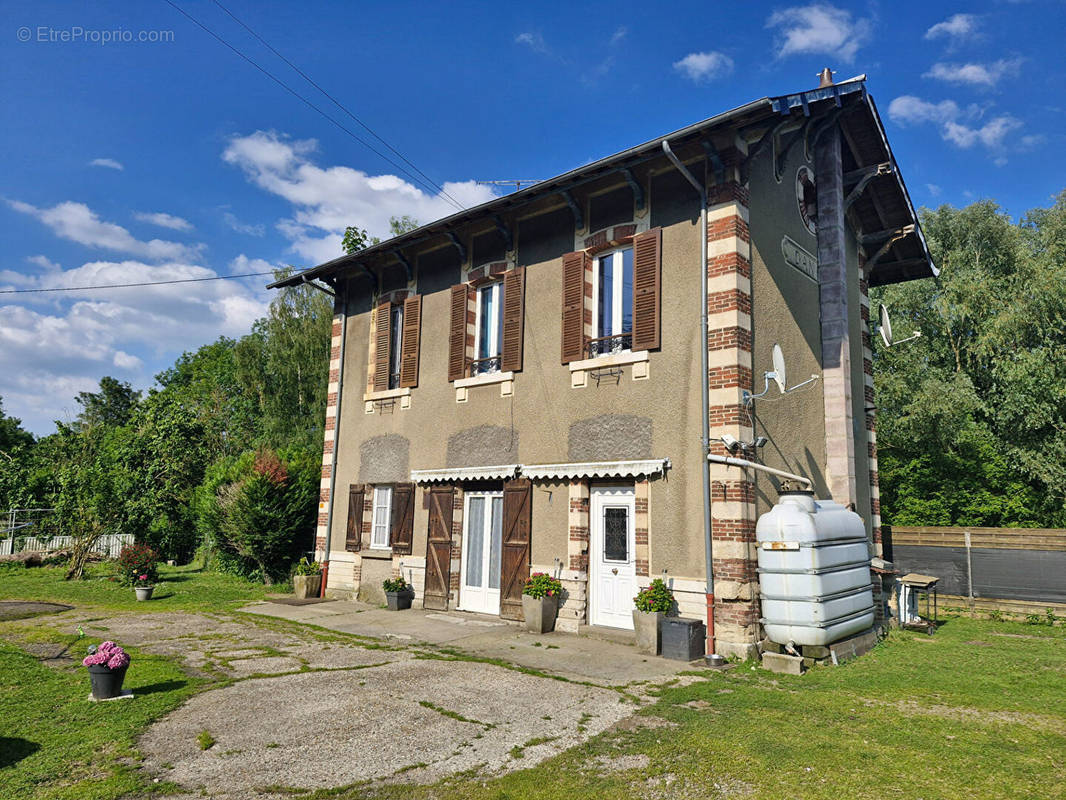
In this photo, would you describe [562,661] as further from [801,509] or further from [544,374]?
[544,374]

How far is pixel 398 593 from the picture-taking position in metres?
11.8

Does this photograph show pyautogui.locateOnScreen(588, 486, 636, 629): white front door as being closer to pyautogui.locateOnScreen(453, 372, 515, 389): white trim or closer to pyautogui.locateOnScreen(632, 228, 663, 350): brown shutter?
pyautogui.locateOnScreen(632, 228, 663, 350): brown shutter

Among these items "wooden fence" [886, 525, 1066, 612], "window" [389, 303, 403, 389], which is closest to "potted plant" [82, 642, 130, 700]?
"window" [389, 303, 403, 389]

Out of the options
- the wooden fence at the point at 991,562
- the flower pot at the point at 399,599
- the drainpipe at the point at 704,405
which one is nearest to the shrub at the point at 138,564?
the flower pot at the point at 399,599

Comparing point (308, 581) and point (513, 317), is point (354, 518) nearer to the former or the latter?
point (308, 581)

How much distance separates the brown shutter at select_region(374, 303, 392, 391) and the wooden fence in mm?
9961

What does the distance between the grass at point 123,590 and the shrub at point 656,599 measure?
301 inches

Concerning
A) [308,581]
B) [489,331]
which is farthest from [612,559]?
[308,581]

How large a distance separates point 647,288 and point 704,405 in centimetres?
189

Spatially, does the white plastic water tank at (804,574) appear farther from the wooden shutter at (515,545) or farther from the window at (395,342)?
the window at (395,342)

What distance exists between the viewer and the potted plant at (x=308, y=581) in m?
13.3

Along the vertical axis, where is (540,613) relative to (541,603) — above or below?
below

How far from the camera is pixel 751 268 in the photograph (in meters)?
9.08

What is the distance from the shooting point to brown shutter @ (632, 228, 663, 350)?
364 inches
